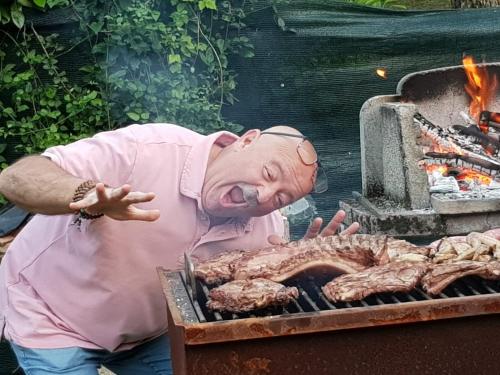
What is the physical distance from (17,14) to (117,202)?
148 inches

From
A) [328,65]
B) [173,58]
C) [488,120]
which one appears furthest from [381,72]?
[173,58]

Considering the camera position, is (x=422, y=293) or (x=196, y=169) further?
(x=196, y=169)

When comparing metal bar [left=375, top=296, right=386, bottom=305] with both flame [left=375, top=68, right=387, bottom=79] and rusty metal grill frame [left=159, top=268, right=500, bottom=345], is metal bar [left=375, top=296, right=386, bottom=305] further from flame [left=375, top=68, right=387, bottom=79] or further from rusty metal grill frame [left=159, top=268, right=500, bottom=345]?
flame [left=375, top=68, right=387, bottom=79]

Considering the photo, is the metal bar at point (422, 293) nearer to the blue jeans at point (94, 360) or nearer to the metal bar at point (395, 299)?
the metal bar at point (395, 299)

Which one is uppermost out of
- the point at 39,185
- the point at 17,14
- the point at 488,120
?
the point at 17,14

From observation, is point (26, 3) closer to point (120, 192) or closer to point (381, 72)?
point (381, 72)

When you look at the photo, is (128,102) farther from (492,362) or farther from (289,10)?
(492,362)

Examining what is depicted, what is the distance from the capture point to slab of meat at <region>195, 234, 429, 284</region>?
321cm

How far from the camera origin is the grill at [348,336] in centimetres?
273

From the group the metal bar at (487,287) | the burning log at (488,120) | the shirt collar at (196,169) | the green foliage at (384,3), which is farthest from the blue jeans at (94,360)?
the green foliage at (384,3)

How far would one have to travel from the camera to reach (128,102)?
6309 mm

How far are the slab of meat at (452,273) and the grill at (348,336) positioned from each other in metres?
0.04

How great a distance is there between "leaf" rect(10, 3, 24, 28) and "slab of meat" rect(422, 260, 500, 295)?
3.95m

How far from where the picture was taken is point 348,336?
9.29 feet
